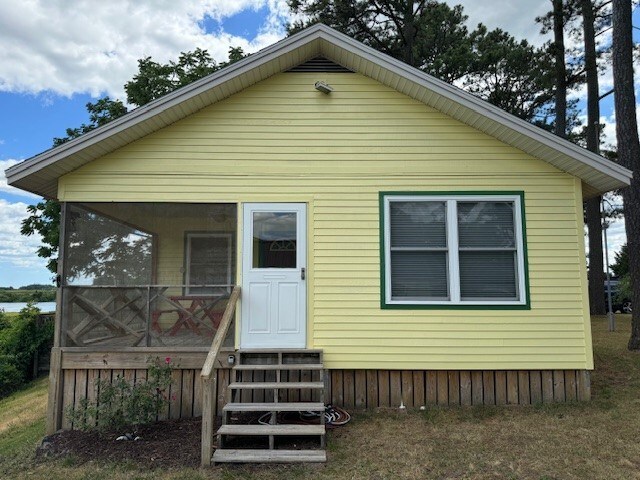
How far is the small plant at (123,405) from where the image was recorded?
4844 mm

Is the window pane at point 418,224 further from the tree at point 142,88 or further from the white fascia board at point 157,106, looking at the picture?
the tree at point 142,88

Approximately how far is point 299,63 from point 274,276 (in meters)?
3.01

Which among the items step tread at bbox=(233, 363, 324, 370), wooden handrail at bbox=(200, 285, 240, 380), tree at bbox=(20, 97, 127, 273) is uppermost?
tree at bbox=(20, 97, 127, 273)

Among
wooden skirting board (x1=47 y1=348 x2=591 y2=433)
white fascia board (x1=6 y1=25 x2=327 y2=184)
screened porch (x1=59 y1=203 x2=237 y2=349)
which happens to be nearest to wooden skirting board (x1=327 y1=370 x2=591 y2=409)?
wooden skirting board (x1=47 y1=348 x2=591 y2=433)

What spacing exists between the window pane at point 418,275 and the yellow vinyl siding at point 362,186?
0.81 feet

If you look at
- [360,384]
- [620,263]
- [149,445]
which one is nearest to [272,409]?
[149,445]

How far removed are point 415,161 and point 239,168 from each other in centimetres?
242

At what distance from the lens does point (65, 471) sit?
13.6 feet

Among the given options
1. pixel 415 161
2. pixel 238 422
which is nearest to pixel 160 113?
pixel 415 161

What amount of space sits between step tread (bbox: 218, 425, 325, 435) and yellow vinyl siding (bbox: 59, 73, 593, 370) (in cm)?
128

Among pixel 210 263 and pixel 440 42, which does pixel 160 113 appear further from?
pixel 440 42

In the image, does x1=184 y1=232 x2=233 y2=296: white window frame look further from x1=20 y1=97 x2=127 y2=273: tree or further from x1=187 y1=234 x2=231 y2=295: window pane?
x1=20 y1=97 x2=127 y2=273: tree

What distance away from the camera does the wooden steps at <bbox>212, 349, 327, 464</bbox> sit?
416 cm

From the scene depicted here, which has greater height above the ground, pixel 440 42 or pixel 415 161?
pixel 440 42
